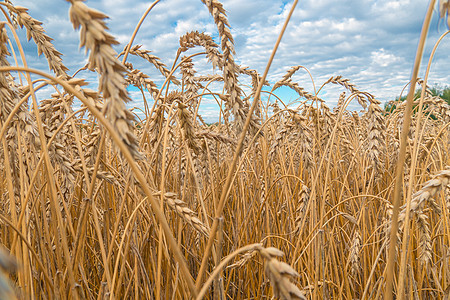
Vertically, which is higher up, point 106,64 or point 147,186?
point 106,64

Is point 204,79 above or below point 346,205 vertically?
above

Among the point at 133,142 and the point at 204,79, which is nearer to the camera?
the point at 133,142

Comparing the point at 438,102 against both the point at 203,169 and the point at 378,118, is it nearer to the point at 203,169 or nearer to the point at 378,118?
the point at 378,118

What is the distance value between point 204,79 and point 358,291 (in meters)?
2.52

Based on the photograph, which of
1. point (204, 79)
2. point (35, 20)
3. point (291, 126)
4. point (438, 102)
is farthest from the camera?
point (204, 79)

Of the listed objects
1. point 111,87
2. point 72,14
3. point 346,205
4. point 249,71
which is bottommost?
point 346,205

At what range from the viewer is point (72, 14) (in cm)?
54

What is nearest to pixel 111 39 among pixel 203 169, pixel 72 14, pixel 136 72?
pixel 72 14

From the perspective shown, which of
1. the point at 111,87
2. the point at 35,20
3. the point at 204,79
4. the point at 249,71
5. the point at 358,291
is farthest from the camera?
the point at 204,79

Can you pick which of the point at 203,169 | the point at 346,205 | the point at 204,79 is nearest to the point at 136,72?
the point at 203,169

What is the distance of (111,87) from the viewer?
0.51m

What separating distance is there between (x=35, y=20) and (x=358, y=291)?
208 centimetres

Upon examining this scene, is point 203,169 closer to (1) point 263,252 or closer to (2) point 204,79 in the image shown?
(1) point 263,252

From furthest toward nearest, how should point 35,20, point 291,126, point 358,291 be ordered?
point 291,126 < point 358,291 < point 35,20
